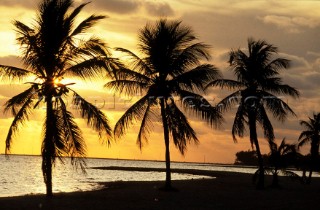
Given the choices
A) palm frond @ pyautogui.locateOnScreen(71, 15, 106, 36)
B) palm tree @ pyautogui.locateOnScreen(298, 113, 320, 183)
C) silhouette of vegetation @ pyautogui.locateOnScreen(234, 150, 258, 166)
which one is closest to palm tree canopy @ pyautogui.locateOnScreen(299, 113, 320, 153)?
palm tree @ pyautogui.locateOnScreen(298, 113, 320, 183)

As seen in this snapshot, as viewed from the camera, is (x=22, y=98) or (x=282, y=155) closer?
(x=22, y=98)

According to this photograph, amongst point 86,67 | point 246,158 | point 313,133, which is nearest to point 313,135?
point 313,133

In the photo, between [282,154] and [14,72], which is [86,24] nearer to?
[14,72]

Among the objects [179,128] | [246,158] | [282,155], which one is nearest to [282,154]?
[282,155]

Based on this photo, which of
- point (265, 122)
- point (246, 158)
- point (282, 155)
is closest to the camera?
point (265, 122)

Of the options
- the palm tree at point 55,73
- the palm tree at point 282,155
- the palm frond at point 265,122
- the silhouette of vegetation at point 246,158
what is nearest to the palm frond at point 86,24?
the palm tree at point 55,73

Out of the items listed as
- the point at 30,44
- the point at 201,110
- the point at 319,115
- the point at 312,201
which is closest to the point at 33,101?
the point at 30,44

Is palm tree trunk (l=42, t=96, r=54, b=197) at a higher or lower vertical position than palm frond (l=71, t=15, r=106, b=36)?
lower

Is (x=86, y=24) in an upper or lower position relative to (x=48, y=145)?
upper

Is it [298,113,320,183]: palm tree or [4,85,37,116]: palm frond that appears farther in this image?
[298,113,320,183]: palm tree

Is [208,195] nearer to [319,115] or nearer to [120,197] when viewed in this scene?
[120,197]

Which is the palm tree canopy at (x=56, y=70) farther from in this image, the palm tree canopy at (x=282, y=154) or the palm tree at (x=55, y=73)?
the palm tree canopy at (x=282, y=154)

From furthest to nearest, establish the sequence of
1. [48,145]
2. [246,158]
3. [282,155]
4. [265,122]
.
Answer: [246,158], [282,155], [265,122], [48,145]

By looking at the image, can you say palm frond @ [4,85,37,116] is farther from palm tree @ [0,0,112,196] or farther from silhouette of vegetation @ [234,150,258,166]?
silhouette of vegetation @ [234,150,258,166]
